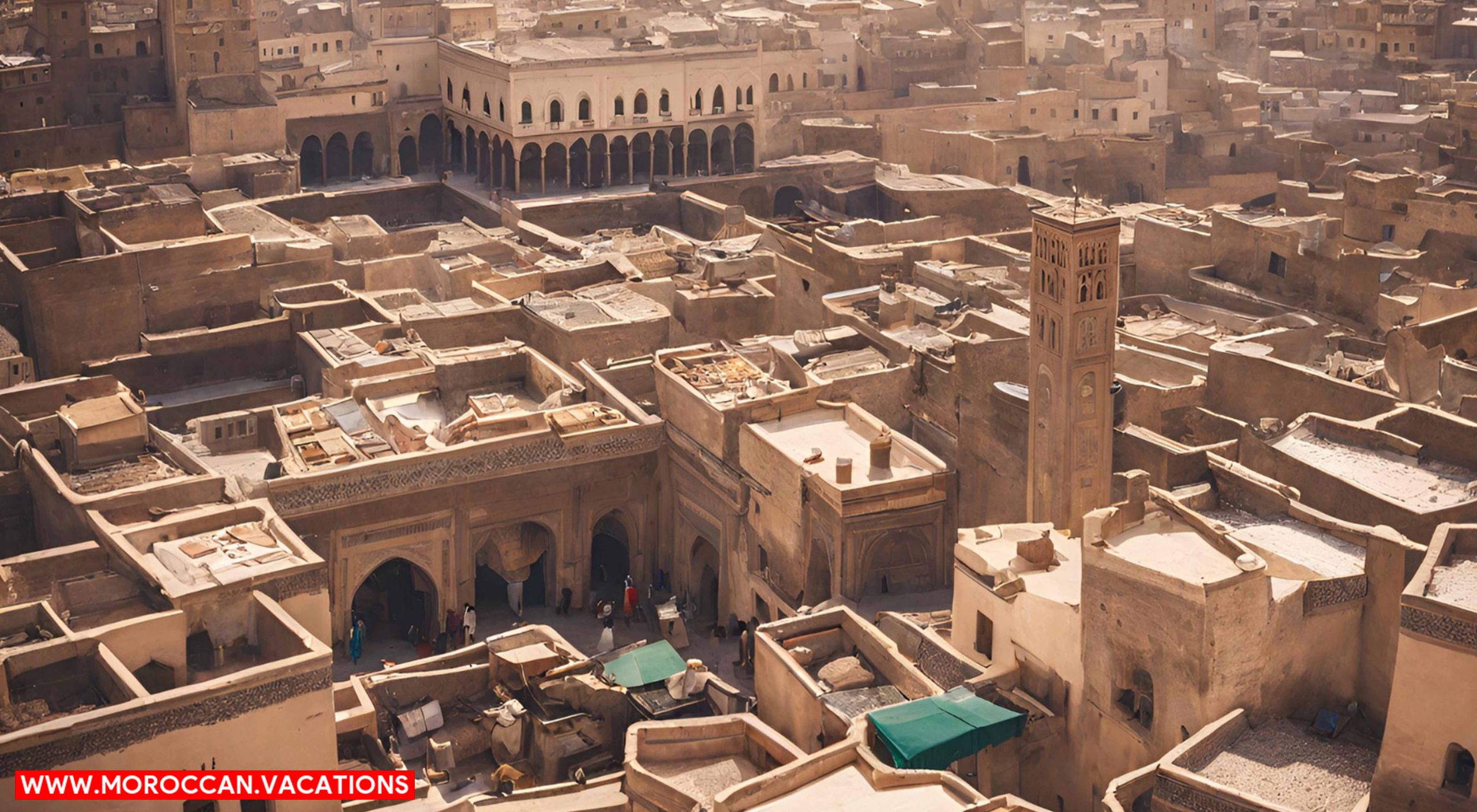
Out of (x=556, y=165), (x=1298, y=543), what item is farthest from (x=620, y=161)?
(x=1298, y=543)

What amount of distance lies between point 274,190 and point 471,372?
62.8 ft

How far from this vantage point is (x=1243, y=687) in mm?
21453

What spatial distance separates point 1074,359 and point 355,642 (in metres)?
13.1

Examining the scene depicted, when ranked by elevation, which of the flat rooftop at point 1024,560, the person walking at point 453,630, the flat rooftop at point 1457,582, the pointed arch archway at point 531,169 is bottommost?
the person walking at point 453,630

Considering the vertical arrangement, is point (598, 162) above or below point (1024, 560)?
above

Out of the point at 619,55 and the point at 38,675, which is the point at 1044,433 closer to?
the point at 38,675

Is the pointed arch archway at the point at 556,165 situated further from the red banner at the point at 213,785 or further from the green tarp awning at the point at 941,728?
the green tarp awning at the point at 941,728

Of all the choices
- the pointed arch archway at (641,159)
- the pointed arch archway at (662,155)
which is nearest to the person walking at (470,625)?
the pointed arch archway at (641,159)

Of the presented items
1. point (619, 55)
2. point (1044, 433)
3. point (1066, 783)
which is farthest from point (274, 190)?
point (1066, 783)

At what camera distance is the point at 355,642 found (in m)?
30.1

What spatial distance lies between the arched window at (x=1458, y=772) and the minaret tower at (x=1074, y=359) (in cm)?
796

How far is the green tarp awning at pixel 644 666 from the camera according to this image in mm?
25594

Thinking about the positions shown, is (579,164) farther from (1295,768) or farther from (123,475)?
(1295,768)

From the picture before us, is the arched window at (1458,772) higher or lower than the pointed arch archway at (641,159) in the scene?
lower
